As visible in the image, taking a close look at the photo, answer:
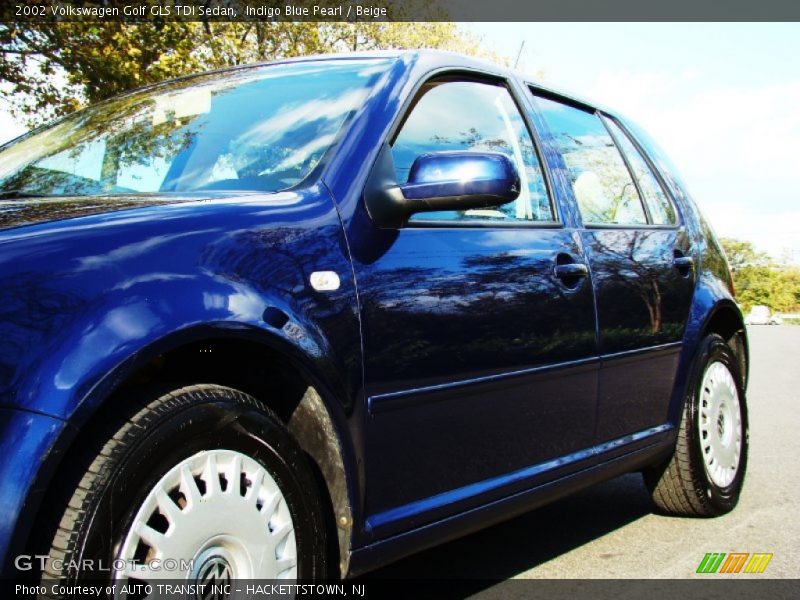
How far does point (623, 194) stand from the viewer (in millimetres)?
4344

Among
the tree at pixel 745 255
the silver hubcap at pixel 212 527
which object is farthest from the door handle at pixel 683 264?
the tree at pixel 745 255

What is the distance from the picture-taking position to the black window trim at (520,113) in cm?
298

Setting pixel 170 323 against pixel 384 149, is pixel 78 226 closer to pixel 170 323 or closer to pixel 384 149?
pixel 170 323

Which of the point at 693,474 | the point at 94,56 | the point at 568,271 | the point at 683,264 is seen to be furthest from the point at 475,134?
the point at 94,56

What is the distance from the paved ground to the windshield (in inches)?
66.8

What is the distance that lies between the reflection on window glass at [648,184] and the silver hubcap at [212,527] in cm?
269

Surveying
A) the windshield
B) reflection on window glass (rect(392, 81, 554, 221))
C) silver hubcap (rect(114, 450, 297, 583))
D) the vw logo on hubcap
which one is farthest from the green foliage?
the vw logo on hubcap

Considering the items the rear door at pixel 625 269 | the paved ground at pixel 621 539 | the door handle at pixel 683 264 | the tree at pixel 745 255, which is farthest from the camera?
the tree at pixel 745 255

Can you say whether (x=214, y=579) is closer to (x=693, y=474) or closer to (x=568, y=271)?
(x=568, y=271)

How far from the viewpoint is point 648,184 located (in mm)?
4660

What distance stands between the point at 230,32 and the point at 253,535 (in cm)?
1814

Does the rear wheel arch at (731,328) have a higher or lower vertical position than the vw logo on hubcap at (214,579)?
higher

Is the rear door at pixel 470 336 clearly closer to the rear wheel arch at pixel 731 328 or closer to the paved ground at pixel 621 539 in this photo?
the paved ground at pixel 621 539

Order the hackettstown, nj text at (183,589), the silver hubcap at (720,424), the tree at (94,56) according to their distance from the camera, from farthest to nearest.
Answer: the tree at (94,56), the silver hubcap at (720,424), the hackettstown, nj text at (183,589)
